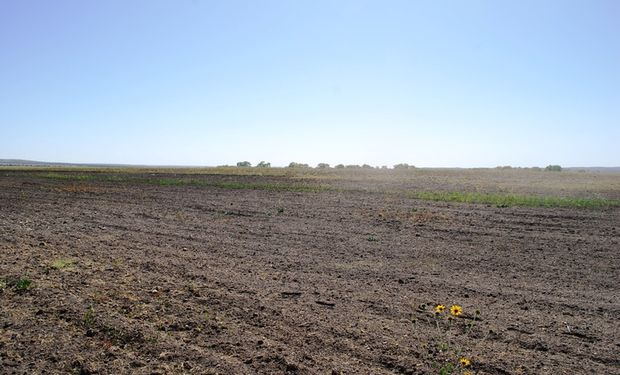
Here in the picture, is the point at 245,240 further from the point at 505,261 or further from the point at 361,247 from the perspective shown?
the point at 505,261

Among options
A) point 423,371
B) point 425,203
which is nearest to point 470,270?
point 423,371

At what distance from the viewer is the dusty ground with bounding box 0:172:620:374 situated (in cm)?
402

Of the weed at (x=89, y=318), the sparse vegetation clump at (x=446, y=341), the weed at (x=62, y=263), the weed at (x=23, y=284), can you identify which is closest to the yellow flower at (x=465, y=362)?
the sparse vegetation clump at (x=446, y=341)

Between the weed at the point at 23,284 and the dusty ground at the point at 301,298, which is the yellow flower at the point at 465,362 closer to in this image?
the dusty ground at the point at 301,298

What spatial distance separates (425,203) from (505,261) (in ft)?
31.5

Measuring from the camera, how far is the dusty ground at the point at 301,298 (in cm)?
402

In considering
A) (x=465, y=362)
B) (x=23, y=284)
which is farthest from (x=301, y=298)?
(x=23, y=284)

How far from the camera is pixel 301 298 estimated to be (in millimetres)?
5711

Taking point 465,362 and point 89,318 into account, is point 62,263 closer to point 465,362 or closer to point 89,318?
point 89,318

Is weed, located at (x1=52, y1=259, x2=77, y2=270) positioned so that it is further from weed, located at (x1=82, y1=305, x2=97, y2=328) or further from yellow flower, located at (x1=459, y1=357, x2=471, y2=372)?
yellow flower, located at (x1=459, y1=357, x2=471, y2=372)

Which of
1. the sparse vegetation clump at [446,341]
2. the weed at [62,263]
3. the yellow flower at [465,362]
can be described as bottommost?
the sparse vegetation clump at [446,341]

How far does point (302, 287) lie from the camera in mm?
6215

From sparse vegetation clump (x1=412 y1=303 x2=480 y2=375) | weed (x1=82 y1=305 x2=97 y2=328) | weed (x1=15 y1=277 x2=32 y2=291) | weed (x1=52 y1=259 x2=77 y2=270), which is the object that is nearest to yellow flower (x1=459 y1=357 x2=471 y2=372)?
sparse vegetation clump (x1=412 y1=303 x2=480 y2=375)

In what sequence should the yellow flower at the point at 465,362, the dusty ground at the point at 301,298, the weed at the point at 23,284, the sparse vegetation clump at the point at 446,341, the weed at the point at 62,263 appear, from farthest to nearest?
the weed at the point at 62,263
the weed at the point at 23,284
the dusty ground at the point at 301,298
the sparse vegetation clump at the point at 446,341
the yellow flower at the point at 465,362
